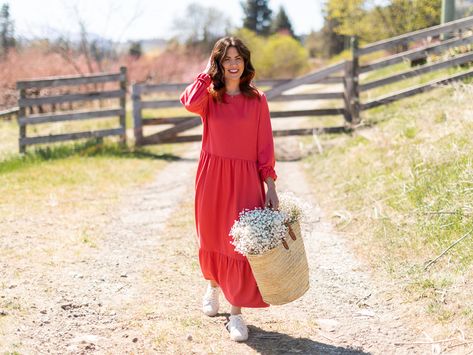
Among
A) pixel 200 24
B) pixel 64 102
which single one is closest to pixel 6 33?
pixel 64 102

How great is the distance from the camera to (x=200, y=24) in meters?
42.7

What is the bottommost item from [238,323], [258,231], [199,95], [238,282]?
[238,323]

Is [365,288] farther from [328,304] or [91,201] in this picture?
[91,201]

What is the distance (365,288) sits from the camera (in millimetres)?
4457

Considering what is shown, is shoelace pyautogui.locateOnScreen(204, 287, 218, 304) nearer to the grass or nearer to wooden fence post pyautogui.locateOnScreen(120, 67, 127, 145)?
the grass

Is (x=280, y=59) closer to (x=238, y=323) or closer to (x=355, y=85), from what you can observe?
(x=355, y=85)

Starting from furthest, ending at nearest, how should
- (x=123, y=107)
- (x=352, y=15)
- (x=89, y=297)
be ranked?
(x=352, y=15) < (x=123, y=107) < (x=89, y=297)

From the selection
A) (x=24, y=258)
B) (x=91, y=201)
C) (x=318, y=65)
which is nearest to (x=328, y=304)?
(x=24, y=258)

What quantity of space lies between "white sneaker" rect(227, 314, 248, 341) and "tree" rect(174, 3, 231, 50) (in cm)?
3970

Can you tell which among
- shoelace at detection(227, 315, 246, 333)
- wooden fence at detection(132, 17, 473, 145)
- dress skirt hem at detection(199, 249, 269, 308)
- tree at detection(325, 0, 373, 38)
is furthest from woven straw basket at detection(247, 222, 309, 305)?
tree at detection(325, 0, 373, 38)

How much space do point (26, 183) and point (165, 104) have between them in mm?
3634

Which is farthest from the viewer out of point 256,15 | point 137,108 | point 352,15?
point 256,15

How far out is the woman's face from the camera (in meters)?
3.55

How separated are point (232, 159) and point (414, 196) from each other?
8.71 feet
